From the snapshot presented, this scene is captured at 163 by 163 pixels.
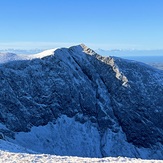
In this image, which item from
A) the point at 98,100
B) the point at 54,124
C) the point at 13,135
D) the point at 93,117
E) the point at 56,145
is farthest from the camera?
the point at 98,100

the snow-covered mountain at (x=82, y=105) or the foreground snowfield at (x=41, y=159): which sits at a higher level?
the foreground snowfield at (x=41, y=159)

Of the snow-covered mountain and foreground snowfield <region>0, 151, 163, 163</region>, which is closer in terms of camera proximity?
foreground snowfield <region>0, 151, 163, 163</region>

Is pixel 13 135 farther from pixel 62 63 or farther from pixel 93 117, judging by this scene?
pixel 62 63

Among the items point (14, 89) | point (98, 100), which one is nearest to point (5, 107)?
point (14, 89)

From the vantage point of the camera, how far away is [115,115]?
342 ft

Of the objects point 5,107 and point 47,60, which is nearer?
point 5,107

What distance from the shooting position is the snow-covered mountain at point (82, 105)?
88.5 m

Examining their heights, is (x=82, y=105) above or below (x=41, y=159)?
below

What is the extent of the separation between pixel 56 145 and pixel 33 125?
8900 millimetres

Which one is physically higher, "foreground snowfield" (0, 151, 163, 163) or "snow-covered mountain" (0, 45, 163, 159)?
"foreground snowfield" (0, 151, 163, 163)

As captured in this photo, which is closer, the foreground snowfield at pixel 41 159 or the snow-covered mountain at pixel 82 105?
the foreground snowfield at pixel 41 159

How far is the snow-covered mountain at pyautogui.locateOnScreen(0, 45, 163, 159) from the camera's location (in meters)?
88.5

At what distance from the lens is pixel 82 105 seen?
103250 millimetres

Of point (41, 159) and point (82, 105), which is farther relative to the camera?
point (82, 105)
